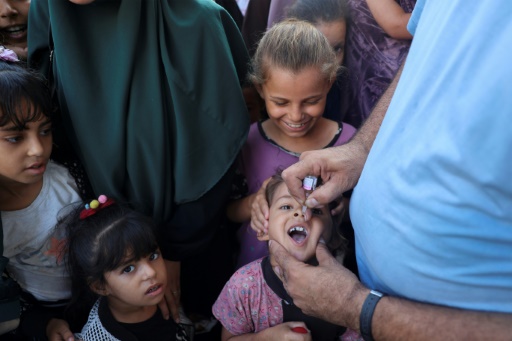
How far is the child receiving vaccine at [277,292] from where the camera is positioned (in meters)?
1.84

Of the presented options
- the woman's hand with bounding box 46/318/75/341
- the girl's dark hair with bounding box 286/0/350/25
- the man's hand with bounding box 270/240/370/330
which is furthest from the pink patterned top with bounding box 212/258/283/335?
the girl's dark hair with bounding box 286/0/350/25

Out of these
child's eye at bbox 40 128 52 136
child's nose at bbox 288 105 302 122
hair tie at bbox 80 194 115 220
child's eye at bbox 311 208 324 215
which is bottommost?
hair tie at bbox 80 194 115 220

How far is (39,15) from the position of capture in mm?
2080

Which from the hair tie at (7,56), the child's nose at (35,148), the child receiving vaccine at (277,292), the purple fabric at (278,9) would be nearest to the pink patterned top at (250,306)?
the child receiving vaccine at (277,292)

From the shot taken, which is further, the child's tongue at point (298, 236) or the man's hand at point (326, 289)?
the child's tongue at point (298, 236)

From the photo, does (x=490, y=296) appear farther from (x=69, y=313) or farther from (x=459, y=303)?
(x=69, y=313)

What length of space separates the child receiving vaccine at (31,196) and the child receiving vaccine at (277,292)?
2.76 ft

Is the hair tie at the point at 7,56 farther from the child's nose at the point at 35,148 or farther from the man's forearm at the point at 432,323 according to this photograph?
the man's forearm at the point at 432,323

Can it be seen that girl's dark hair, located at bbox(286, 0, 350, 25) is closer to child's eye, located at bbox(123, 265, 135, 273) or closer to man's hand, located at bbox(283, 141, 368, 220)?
man's hand, located at bbox(283, 141, 368, 220)

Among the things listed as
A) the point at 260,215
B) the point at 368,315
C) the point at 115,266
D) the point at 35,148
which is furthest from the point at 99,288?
the point at 368,315

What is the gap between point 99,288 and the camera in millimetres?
1975

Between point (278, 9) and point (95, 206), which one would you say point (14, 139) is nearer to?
point (95, 206)

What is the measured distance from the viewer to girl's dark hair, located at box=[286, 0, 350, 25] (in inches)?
104

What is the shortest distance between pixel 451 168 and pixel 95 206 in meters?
1.50
